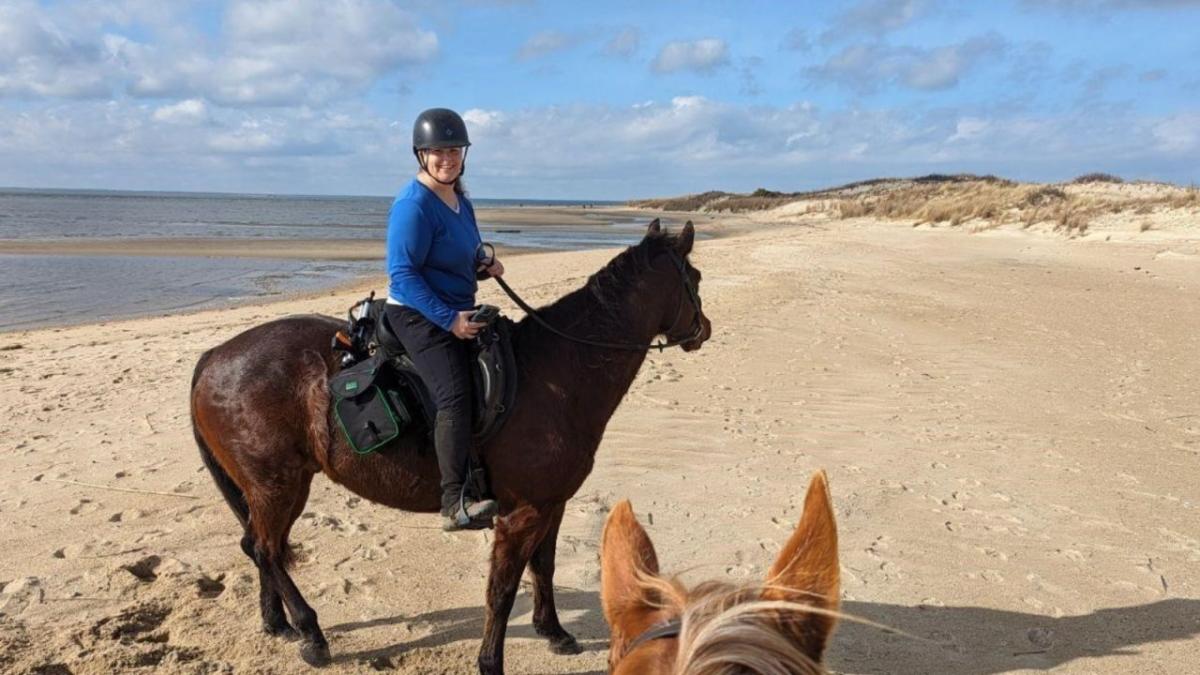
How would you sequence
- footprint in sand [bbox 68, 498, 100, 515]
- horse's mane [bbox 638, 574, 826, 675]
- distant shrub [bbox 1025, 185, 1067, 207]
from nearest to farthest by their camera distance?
horse's mane [bbox 638, 574, 826, 675]
footprint in sand [bbox 68, 498, 100, 515]
distant shrub [bbox 1025, 185, 1067, 207]

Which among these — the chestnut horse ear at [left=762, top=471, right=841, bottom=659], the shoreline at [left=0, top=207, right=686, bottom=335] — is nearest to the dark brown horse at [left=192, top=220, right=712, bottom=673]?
the chestnut horse ear at [left=762, top=471, right=841, bottom=659]

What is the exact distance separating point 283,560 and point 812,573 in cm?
328

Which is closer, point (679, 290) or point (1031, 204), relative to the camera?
point (679, 290)

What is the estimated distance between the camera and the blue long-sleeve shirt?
3.42 m

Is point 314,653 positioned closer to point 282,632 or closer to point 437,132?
point 282,632

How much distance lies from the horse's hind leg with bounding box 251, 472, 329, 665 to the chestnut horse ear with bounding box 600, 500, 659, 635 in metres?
2.67

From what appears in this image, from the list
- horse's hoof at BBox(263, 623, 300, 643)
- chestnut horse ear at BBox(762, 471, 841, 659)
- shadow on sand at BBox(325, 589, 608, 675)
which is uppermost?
chestnut horse ear at BBox(762, 471, 841, 659)

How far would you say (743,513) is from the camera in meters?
5.57

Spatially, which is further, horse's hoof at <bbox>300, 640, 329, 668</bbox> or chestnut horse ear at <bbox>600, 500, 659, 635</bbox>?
horse's hoof at <bbox>300, 640, 329, 668</bbox>

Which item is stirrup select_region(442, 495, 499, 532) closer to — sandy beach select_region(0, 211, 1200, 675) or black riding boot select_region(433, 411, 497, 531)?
black riding boot select_region(433, 411, 497, 531)

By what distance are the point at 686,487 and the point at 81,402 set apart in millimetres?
6408

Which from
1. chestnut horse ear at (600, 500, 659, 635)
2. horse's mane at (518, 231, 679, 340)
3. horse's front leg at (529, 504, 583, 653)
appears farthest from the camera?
horse's front leg at (529, 504, 583, 653)

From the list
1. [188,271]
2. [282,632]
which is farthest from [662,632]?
[188,271]

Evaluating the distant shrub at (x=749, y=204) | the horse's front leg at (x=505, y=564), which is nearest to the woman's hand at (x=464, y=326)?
the horse's front leg at (x=505, y=564)
